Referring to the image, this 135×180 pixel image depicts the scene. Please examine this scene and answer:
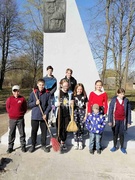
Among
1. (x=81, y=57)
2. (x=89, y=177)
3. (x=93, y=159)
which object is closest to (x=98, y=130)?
(x=93, y=159)

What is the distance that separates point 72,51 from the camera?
5668 mm

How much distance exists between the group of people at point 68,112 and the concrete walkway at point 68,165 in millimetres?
156

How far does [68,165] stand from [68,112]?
1.02 m

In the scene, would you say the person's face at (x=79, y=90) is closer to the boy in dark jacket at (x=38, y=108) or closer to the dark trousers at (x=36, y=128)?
the boy in dark jacket at (x=38, y=108)

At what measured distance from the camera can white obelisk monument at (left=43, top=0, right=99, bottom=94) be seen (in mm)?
5609

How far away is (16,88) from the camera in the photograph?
3730mm

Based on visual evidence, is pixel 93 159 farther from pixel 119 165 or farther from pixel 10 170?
pixel 10 170

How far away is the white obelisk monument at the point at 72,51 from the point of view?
561cm

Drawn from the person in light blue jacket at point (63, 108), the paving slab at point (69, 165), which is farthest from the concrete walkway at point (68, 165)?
the person in light blue jacket at point (63, 108)

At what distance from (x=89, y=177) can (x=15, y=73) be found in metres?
24.7

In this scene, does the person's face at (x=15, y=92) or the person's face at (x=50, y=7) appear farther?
the person's face at (x=50, y=7)

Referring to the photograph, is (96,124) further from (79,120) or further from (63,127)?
(63,127)

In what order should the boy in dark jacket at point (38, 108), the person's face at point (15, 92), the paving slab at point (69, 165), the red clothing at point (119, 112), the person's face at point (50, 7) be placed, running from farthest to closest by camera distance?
the person's face at point (50, 7) → the red clothing at point (119, 112) → the boy in dark jacket at point (38, 108) → the person's face at point (15, 92) → the paving slab at point (69, 165)

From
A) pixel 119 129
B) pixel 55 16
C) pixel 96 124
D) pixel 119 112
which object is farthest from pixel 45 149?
pixel 55 16
